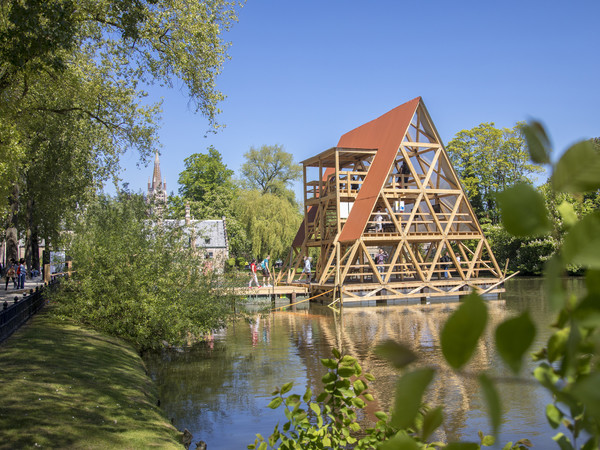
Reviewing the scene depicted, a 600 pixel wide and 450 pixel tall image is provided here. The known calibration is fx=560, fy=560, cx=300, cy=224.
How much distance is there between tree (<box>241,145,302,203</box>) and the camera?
63156mm

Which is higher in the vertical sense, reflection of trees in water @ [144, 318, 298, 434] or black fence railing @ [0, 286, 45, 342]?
black fence railing @ [0, 286, 45, 342]

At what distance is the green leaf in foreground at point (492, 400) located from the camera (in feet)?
2.20

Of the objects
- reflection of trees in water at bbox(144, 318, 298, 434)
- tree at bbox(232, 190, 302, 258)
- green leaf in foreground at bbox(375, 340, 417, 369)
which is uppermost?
tree at bbox(232, 190, 302, 258)

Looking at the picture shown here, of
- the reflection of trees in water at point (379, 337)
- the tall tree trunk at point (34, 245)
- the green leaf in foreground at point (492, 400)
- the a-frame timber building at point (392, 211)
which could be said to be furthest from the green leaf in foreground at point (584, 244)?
the tall tree trunk at point (34, 245)

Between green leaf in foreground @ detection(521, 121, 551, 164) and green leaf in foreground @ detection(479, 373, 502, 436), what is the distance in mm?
297

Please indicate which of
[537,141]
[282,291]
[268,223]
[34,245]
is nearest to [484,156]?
[268,223]

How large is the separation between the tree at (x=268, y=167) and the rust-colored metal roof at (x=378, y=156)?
97.5 ft

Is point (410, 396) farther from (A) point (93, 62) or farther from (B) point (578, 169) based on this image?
(A) point (93, 62)

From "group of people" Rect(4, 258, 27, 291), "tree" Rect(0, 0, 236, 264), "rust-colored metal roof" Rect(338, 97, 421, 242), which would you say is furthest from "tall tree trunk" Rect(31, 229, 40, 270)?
"rust-colored metal roof" Rect(338, 97, 421, 242)

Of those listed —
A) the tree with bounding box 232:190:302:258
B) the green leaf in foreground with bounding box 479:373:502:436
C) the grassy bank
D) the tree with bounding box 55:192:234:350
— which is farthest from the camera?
the tree with bounding box 232:190:302:258

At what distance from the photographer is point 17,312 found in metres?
12.4

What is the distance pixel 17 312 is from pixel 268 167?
52.1 meters

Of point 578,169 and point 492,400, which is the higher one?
point 578,169

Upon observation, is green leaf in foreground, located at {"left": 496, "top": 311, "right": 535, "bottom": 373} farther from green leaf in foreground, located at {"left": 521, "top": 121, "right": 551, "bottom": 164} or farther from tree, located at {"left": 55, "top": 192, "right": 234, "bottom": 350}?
tree, located at {"left": 55, "top": 192, "right": 234, "bottom": 350}
